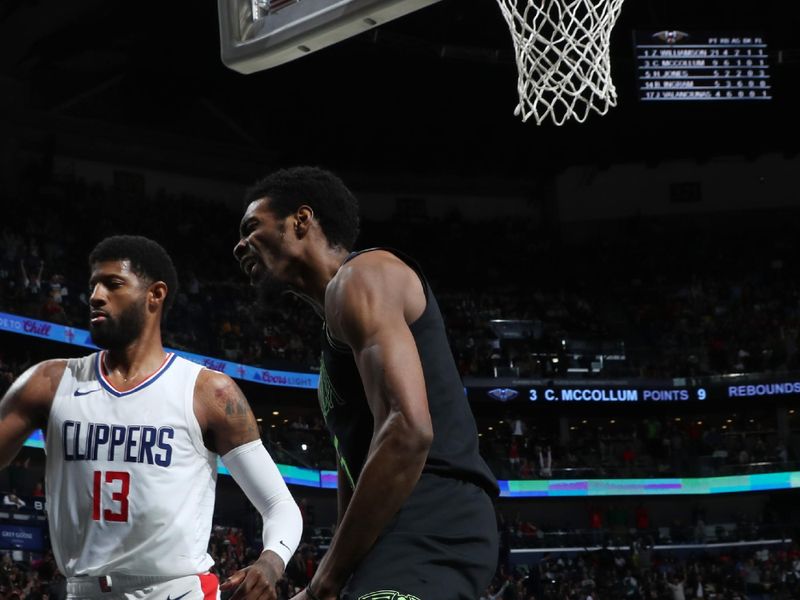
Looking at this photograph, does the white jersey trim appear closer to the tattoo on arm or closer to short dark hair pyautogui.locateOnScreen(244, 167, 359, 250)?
the tattoo on arm

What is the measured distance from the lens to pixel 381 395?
232 centimetres

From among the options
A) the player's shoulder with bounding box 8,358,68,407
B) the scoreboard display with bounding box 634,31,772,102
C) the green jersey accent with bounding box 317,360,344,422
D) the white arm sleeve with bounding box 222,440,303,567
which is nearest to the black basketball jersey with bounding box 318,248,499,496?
the green jersey accent with bounding box 317,360,344,422

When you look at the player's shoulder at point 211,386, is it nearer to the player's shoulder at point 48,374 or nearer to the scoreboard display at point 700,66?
the player's shoulder at point 48,374

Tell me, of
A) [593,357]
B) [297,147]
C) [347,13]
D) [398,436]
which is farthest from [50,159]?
[398,436]

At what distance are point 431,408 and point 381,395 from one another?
21 centimetres

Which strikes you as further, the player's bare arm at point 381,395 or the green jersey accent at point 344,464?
the green jersey accent at point 344,464

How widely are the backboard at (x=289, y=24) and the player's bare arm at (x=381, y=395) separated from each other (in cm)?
A: 142

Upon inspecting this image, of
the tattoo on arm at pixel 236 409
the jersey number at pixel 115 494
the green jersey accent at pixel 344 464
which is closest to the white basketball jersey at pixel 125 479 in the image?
the jersey number at pixel 115 494

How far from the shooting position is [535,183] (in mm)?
30828

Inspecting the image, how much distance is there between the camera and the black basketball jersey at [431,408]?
248cm

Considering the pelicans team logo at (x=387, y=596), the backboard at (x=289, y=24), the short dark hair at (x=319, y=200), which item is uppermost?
the backboard at (x=289, y=24)

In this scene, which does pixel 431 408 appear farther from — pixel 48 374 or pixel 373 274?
pixel 48 374

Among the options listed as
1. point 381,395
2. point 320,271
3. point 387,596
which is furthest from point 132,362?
point 387,596

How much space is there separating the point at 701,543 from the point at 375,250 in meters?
21.3
